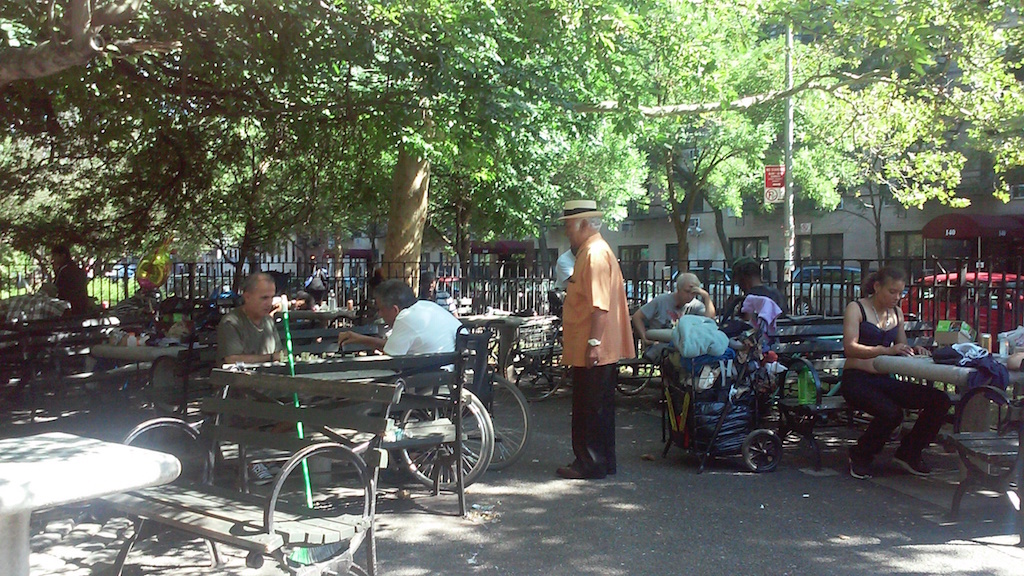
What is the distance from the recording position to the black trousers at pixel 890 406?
6.33 m

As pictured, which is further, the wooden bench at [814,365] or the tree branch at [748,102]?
the tree branch at [748,102]

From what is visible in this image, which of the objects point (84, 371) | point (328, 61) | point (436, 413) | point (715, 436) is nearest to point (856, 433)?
point (715, 436)

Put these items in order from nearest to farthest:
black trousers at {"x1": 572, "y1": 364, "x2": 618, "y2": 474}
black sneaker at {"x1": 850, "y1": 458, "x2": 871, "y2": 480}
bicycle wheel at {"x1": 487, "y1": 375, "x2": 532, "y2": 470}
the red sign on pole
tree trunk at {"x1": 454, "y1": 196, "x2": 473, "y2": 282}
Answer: black trousers at {"x1": 572, "y1": 364, "x2": 618, "y2": 474}
black sneaker at {"x1": 850, "y1": 458, "x2": 871, "y2": 480}
bicycle wheel at {"x1": 487, "y1": 375, "x2": 532, "y2": 470}
the red sign on pole
tree trunk at {"x1": 454, "y1": 196, "x2": 473, "y2": 282}

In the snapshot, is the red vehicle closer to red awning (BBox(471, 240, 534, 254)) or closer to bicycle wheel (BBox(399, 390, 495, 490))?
bicycle wheel (BBox(399, 390, 495, 490))

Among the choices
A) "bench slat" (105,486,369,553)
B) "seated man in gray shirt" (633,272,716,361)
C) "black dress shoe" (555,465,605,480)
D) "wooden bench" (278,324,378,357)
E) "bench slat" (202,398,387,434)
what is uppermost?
"seated man in gray shirt" (633,272,716,361)

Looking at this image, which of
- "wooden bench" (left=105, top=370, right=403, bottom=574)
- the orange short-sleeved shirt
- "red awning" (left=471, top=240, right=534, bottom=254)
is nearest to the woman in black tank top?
the orange short-sleeved shirt

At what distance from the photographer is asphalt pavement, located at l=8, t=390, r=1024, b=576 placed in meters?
4.78

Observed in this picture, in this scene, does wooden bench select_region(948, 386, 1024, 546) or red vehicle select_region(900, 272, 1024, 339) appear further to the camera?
red vehicle select_region(900, 272, 1024, 339)

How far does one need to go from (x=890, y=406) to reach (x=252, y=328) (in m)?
4.39

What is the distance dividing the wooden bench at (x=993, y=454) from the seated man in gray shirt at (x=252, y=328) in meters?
Result: 4.27

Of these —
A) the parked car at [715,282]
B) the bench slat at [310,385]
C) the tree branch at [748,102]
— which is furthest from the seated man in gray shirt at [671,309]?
the bench slat at [310,385]

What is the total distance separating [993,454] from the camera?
5188 mm

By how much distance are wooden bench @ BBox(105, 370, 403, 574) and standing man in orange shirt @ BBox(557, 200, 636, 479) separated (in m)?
1.62

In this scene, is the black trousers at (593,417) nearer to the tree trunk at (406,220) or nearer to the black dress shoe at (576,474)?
the black dress shoe at (576,474)
